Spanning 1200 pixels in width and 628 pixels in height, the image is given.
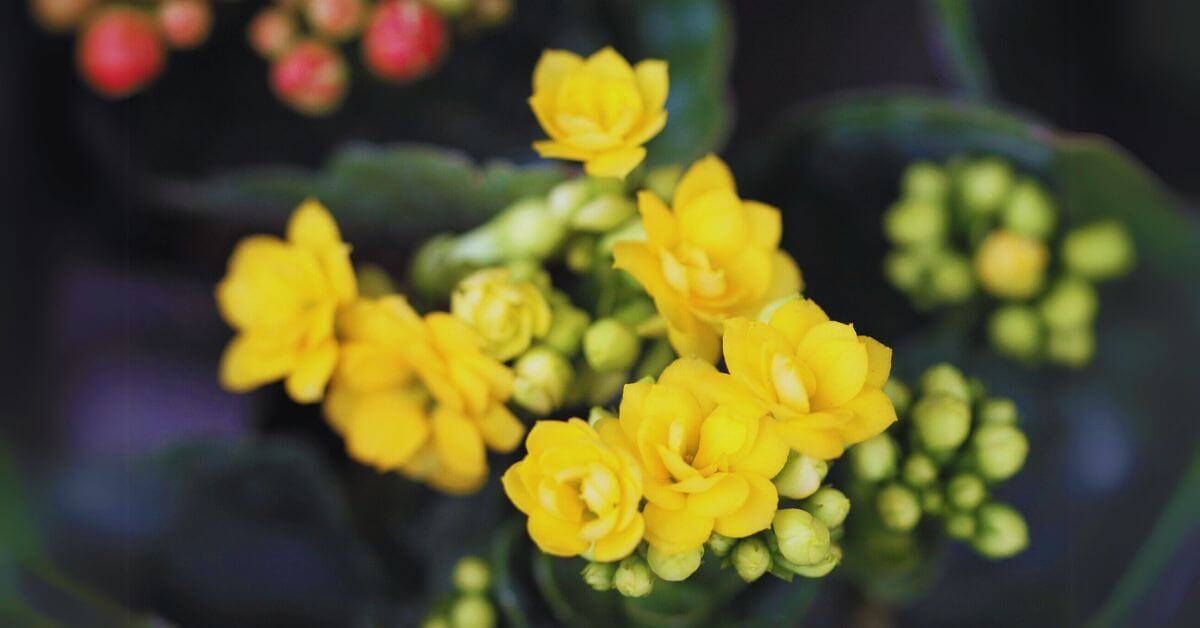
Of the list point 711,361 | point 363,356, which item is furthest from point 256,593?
point 711,361

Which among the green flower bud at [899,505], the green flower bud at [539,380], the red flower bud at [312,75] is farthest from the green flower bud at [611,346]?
the red flower bud at [312,75]

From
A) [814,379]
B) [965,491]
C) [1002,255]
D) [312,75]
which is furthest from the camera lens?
[312,75]

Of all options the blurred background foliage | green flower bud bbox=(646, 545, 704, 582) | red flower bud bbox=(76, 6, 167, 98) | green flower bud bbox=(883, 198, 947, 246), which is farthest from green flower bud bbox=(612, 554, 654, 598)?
red flower bud bbox=(76, 6, 167, 98)

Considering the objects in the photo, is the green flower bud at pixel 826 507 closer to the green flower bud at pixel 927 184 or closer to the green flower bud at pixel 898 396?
the green flower bud at pixel 898 396

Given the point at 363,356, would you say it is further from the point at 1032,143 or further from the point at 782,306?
the point at 1032,143

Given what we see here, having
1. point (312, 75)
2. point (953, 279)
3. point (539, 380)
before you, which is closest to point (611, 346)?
point (539, 380)

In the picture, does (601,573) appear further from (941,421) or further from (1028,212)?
(1028,212)
